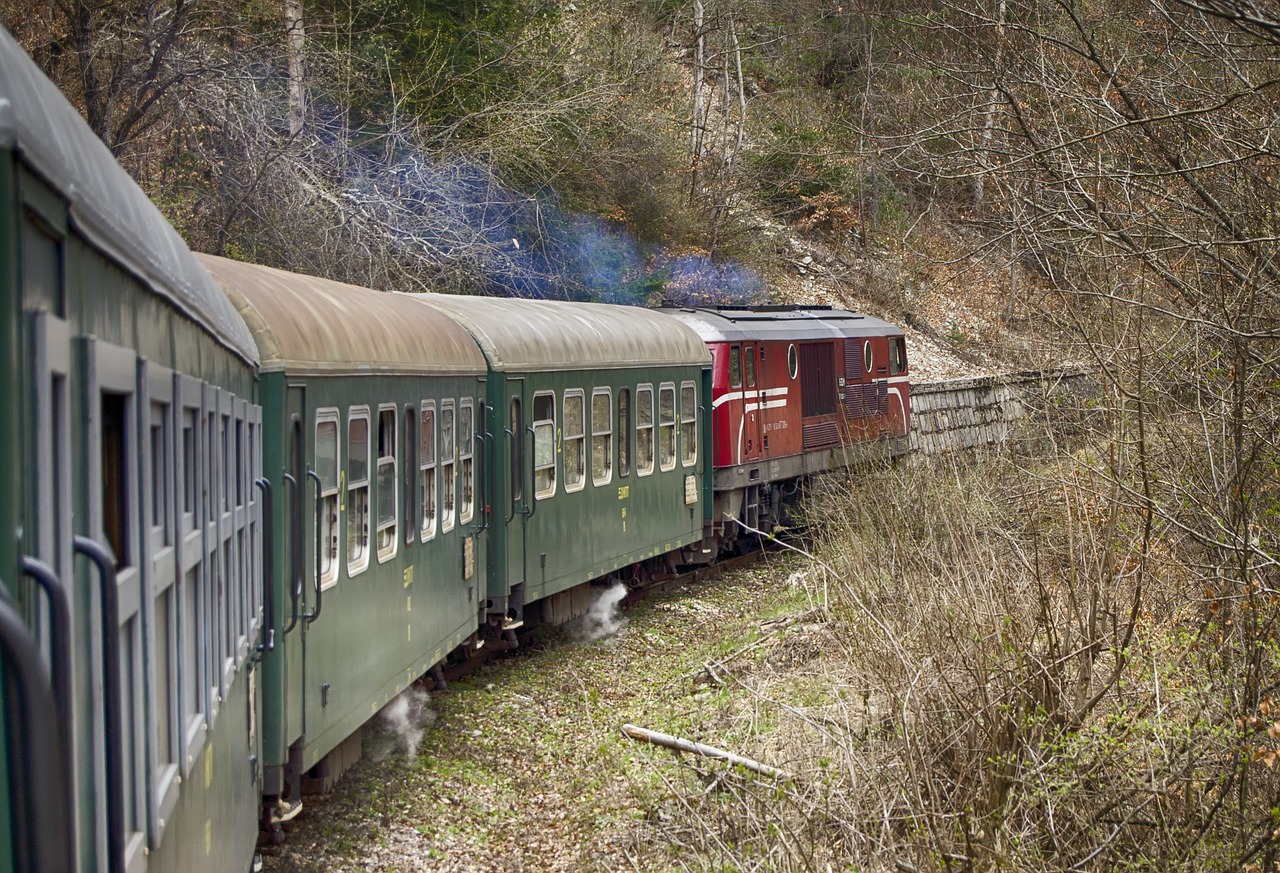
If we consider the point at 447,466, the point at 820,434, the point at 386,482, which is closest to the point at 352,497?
the point at 386,482

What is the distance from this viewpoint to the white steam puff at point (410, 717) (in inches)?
380

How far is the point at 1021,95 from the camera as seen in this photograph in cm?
1277

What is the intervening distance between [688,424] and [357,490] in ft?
28.2

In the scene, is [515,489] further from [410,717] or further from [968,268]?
[968,268]

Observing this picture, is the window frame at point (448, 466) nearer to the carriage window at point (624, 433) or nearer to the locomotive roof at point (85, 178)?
the carriage window at point (624, 433)

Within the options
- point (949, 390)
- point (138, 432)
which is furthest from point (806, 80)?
point (138, 432)

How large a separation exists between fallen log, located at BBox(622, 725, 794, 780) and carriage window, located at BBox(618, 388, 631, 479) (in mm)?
4704

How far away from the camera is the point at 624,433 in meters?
14.0

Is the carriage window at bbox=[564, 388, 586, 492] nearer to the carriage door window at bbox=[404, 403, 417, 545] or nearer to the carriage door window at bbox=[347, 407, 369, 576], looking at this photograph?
the carriage door window at bbox=[404, 403, 417, 545]

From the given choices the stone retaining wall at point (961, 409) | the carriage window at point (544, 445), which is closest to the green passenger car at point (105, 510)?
the carriage window at point (544, 445)

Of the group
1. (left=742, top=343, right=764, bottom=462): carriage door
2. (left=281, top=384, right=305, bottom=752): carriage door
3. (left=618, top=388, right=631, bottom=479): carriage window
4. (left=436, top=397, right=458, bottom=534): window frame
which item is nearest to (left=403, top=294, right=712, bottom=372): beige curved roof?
(left=618, top=388, right=631, bottom=479): carriage window

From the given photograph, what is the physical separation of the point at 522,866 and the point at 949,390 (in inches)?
720

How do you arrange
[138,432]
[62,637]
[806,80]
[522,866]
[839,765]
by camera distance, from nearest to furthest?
[62,637] → [138,432] → [839,765] → [522,866] → [806,80]

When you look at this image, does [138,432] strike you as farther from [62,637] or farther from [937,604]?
[937,604]
